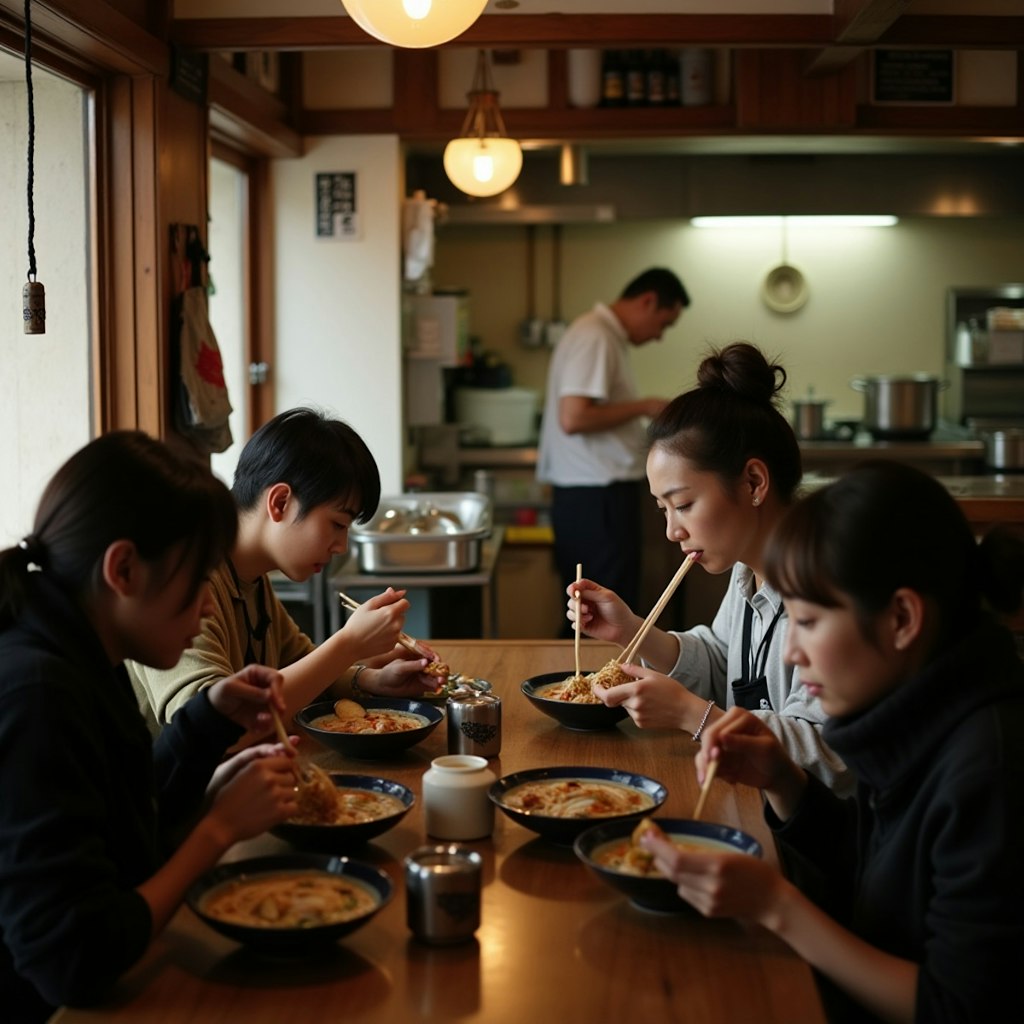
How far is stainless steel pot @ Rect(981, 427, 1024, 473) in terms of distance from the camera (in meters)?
5.57

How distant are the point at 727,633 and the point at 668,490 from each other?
0.40 metres

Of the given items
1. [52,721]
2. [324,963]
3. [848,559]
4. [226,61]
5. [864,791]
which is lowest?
[324,963]

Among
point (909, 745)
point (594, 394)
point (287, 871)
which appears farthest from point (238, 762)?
point (594, 394)

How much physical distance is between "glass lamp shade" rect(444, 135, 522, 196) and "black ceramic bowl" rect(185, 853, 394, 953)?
10.6 feet

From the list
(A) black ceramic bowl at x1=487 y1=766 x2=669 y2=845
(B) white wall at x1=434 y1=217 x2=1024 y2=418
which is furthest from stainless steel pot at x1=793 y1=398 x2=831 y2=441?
(A) black ceramic bowl at x1=487 y1=766 x2=669 y2=845

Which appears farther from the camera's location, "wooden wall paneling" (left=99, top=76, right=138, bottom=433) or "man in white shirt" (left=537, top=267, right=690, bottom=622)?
"man in white shirt" (left=537, top=267, right=690, bottom=622)

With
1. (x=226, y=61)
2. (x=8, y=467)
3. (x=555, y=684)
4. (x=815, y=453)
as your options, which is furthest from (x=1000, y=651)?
(x=815, y=453)

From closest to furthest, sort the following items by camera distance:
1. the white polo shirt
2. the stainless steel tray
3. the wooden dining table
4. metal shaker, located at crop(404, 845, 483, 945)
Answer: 1. the wooden dining table
2. metal shaker, located at crop(404, 845, 483, 945)
3. the stainless steel tray
4. the white polo shirt

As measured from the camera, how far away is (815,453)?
5.90m

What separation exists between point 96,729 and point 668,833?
2.24 ft

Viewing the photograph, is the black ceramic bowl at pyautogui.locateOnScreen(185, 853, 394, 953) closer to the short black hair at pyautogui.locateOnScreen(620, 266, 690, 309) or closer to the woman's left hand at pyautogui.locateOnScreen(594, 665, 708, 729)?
the woman's left hand at pyautogui.locateOnScreen(594, 665, 708, 729)

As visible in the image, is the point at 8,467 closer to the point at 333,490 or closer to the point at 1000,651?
the point at 333,490

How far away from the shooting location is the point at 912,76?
17.6 feet

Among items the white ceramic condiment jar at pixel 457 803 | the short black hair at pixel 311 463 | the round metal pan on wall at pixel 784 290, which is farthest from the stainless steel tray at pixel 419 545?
the round metal pan on wall at pixel 784 290
